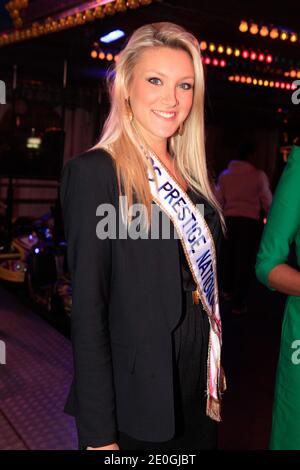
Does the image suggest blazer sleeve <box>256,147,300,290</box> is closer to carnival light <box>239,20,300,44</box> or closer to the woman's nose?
the woman's nose

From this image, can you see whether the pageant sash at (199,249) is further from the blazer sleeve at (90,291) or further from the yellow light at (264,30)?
the yellow light at (264,30)

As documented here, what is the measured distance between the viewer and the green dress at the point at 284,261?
1.46m

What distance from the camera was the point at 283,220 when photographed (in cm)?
147

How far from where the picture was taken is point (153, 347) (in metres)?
1.16

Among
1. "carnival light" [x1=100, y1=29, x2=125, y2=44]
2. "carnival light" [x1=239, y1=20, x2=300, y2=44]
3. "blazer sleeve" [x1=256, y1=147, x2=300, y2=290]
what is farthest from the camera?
"carnival light" [x1=100, y1=29, x2=125, y2=44]

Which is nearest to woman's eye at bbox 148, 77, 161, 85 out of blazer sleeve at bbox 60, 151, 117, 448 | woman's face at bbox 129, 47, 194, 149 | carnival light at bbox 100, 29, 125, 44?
woman's face at bbox 129, 47, 194, 149

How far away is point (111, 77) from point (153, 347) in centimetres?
75

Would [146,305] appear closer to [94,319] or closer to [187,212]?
[94,319]

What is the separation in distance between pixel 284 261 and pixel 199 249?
0.32 meters

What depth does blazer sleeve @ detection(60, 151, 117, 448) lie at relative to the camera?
1.08 m

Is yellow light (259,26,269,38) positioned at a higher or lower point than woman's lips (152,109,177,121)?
higher

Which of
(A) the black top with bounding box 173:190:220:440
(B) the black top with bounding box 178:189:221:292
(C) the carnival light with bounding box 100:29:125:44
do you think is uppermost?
(C) the carnival light with bounding box 100:29:125:44

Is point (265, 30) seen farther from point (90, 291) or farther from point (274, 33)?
point (90, 291)
